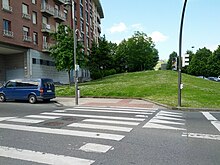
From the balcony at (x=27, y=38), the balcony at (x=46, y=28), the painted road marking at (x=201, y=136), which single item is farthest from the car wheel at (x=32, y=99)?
the balcony at (x=46, y=28)

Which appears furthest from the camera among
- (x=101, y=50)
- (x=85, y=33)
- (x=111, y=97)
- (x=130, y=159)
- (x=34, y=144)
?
(x=85, y=33)

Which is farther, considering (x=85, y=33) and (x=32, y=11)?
(x=85, y=33)

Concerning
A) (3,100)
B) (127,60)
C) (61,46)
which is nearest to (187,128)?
(3,100)

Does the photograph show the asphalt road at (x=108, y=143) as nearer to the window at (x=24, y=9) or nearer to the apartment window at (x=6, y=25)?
the apartment window at (x=6, y=25)

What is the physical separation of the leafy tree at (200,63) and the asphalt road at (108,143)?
73.0m

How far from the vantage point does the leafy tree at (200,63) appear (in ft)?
253

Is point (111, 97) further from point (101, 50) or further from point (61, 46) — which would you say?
point (101, 50)

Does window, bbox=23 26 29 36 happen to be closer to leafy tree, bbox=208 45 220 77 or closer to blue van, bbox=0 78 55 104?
blue van, bbox=0 78 55 104

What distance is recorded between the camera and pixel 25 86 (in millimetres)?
17984

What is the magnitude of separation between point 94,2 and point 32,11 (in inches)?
1428

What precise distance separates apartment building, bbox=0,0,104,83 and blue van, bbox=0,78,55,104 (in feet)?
43.7

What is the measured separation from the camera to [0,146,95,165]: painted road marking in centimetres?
490

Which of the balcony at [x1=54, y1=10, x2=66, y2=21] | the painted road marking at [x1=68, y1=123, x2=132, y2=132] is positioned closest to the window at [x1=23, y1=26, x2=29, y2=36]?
the balcony at [x1=54, y1=10, x2=66, y2=21]

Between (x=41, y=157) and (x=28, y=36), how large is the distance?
32020 millimetres
